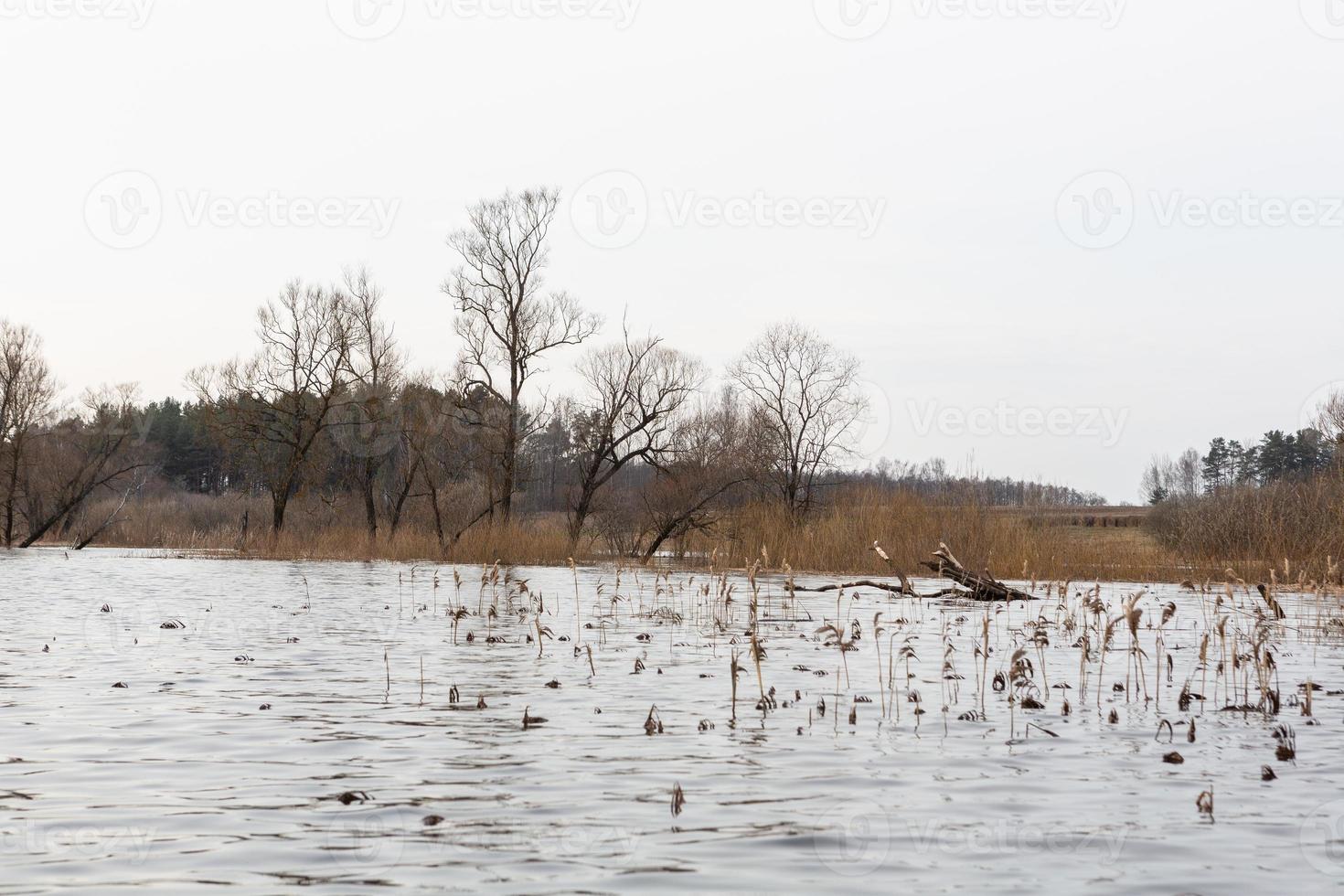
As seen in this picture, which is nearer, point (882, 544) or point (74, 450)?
point (882, 544)

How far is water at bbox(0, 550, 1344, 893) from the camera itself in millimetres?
4758

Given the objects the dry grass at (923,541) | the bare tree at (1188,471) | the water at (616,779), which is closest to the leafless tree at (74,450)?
the dry grass at (923,541)

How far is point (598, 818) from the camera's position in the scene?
5.57 metres

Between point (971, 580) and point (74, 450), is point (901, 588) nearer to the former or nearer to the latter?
point (971, 580)

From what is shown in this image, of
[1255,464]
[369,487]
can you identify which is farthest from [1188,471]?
[369,487]

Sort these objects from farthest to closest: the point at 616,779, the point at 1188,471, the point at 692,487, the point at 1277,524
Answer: the point at 1188,471, the point at 692,487, the point at 1277,524, the point at 616,779

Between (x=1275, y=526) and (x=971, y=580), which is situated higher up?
(x=1275, y=526)

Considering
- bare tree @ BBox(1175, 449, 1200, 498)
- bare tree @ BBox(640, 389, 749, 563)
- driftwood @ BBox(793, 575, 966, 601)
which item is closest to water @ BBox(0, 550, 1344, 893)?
driftwood @ BBox(793, 575, 966, 601)

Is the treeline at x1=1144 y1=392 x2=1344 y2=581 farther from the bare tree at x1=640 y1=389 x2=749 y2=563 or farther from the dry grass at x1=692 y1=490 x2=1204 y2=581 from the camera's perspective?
the bare tree at x1=640 y1=389 x2=749 y2=563

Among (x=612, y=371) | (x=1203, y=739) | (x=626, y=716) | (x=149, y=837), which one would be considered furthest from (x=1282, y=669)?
(x=612, y=371)

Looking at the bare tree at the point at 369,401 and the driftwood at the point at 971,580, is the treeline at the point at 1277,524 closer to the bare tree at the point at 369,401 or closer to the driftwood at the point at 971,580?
the driftwood at the point at 971,580

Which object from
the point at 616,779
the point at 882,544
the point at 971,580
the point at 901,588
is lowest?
the point at 616,779

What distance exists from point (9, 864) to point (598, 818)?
94.2 inches

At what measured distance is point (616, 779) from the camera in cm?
646
